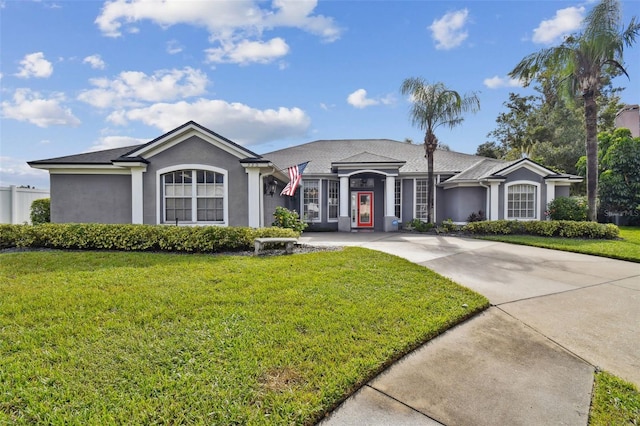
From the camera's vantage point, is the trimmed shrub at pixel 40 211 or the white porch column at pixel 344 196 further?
the white porch column at pixel 344 196

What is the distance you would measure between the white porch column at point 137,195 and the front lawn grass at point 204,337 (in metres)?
4.63

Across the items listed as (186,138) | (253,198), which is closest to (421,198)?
(253,198)

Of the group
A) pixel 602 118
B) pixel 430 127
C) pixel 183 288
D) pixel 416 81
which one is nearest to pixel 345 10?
pixel 416 81

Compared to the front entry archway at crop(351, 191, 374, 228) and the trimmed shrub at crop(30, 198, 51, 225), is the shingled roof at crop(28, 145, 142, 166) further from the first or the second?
the front entry archway at crop(351, 191, 374, 228)

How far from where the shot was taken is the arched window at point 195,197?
11.0 meters

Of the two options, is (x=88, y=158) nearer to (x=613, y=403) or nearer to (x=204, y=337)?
(x=204, y=337)

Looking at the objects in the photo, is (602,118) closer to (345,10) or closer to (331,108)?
(331,108)

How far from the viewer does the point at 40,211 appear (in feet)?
42.6

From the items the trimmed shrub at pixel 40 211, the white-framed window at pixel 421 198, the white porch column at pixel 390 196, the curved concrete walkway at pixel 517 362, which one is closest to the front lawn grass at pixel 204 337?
the curved concrete walkway at pixel 517 362

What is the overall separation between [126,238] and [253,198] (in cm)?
411

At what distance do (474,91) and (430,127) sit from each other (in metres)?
2.67

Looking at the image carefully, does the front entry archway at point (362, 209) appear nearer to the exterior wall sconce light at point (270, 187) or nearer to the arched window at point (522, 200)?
the exterior wall sconce light at point (270, 187)

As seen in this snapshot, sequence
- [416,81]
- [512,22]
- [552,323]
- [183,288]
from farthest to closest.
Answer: [416,81] < [512,22] < [183,288] < [552,323]

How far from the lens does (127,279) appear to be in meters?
5.75
